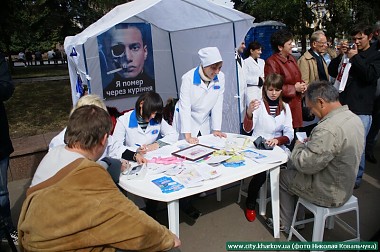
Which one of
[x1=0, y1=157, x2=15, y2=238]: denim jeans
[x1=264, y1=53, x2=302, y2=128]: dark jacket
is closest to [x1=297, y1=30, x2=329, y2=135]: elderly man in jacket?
[x1=264, y1=53, x2=302, y2=128]: dark jacket

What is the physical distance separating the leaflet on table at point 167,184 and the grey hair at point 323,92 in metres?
1.14

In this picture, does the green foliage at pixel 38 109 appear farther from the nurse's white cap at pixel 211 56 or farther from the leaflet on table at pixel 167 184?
the leaflet on table at pixel 167 184

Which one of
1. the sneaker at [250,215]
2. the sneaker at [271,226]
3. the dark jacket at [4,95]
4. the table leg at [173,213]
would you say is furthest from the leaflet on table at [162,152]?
the dark jacket at [4,95]

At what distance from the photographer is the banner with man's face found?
4.87m

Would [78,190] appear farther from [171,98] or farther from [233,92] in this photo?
[171,98]

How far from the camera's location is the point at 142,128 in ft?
8.66

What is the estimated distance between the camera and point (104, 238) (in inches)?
48.5

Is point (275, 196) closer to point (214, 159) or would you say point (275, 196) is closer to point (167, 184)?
point (214, 159)

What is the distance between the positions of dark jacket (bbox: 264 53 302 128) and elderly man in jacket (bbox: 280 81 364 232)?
1.25 meters

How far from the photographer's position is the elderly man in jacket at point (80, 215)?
115 cm

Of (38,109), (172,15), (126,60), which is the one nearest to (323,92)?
(172,15)

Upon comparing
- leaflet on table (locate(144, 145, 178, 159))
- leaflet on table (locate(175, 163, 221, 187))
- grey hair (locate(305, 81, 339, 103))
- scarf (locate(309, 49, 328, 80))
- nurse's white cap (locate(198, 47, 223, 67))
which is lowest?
leaflet on table (locate(175, 163, 221, 187))

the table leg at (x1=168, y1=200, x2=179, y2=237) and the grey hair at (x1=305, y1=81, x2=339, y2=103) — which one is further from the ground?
the grey hair at (x1=305, y1=81, x2=339, y2=103)

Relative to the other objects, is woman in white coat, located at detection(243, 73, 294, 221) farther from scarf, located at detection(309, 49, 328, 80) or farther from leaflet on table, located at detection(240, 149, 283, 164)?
scarf, located at detection(309, 49, 328, 80)
